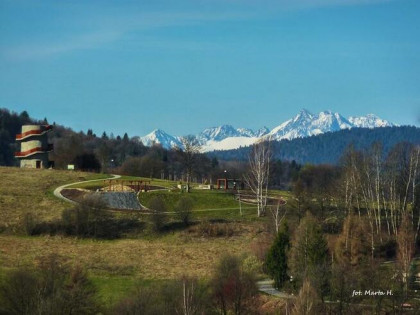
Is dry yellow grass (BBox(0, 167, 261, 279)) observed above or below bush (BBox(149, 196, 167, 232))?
below

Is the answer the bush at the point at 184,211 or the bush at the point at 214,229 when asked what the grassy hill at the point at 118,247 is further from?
the bush at the point at 184,211

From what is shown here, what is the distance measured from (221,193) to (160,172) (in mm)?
48970

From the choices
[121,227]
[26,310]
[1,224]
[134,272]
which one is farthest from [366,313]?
[1,224]

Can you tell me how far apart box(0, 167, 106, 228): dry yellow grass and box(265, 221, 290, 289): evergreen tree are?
2847 centimetres

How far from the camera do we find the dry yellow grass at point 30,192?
71.9 m

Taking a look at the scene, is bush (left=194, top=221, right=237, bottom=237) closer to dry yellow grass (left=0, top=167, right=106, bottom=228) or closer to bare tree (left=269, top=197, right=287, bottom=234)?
bare tree (left=269, top=197, right=287, bottom=234)

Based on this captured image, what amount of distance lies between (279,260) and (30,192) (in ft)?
126

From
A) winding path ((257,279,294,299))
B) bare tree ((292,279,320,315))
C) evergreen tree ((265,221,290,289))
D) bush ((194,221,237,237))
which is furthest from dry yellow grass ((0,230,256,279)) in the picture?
bare tree ((292,279,320,315))

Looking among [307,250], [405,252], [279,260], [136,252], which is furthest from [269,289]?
[136,252]

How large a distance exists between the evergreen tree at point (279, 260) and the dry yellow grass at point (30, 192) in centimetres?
2847

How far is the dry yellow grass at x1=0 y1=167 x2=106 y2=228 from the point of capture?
71.9 meters

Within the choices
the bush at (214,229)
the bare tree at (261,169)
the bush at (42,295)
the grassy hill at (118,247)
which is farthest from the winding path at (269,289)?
the bare tree at (261,169)

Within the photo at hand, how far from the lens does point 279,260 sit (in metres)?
49.7

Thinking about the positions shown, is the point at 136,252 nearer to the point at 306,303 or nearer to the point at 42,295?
the point at 42,295
